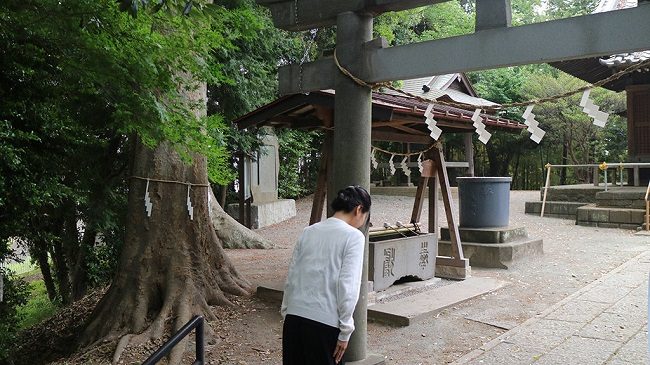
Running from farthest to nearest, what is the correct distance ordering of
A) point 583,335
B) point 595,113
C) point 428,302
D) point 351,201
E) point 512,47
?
point 428,302
point 583,335
point 595,113
point 512,47
point 351,201

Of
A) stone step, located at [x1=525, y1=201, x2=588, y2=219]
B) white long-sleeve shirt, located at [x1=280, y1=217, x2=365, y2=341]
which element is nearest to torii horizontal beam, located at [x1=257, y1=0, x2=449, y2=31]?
white long-sleeve shirt, located at [x1=280, y1=217, x2=365, y2=341]

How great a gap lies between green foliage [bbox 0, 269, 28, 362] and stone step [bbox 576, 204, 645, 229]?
1338 centimetres

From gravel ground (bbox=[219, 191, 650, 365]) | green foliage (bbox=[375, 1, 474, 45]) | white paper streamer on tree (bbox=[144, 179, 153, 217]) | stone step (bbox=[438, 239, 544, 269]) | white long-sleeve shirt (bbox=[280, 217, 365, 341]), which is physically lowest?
gravel ground (bbox=[219, 191, 650, 365])

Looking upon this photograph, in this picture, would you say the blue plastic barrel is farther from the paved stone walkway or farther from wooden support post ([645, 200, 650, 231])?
wooden support post ([645, 200, 650, 231])

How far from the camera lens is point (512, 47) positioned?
149 inches

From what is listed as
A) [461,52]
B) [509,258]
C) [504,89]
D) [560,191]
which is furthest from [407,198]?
[461,52]

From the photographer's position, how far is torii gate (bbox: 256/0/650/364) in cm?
352

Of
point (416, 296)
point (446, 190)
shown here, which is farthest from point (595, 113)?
point (446, 190)

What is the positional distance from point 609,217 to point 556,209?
247cm

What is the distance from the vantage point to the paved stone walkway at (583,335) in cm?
492

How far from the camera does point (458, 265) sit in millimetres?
8453

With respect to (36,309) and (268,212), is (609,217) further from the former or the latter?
(36,309)

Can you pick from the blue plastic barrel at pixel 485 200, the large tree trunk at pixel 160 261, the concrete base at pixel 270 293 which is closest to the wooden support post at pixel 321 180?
the concrete base at pixel 270 293

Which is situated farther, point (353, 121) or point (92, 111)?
point (92, 111)
